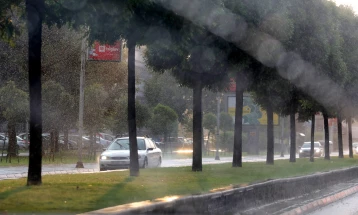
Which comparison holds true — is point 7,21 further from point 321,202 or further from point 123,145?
point 123,145

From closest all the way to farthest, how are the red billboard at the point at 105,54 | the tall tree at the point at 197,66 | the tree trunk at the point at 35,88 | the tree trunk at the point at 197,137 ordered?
the tree trunk at the point at 35,88, the tall tree at the point at 197,66, the tree trunk at the point at 197,137, the red billboard at the point at 105,54

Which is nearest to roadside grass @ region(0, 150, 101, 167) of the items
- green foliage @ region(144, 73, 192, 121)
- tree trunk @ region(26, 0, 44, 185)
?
tree trunk @ region(26, 0, 44, 185)

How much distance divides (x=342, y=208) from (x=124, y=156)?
40.1 feet

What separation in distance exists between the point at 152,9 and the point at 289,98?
21.7 metres

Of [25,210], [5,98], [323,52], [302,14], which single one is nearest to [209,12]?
[25,210]

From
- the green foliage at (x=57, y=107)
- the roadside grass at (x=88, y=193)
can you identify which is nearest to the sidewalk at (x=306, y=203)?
the roadside grass at (x=88, y=193)

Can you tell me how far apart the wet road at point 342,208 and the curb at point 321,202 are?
0.19 metres

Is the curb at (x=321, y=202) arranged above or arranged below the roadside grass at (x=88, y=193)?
below

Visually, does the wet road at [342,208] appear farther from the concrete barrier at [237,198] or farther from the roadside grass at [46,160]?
the roadside grass at [46,160]

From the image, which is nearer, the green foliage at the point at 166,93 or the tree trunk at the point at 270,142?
the tree trunk at the point at 270,142

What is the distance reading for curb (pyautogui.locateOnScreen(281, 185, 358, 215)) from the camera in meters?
15.3

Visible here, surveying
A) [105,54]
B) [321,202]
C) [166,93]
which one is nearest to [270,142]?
[105,54]

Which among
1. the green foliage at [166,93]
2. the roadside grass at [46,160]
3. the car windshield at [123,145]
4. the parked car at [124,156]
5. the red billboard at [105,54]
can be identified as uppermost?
the green foliage at [166,93]

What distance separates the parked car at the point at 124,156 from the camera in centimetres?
2730
